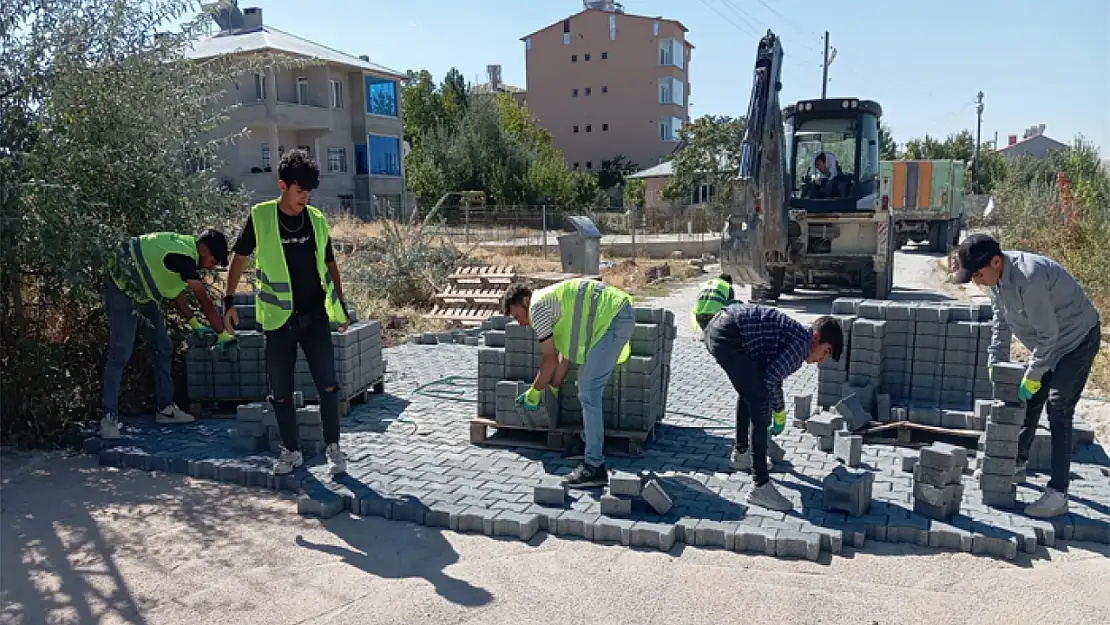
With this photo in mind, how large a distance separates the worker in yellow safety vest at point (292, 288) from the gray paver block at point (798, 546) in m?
2.77

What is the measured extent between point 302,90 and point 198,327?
26.1 meters

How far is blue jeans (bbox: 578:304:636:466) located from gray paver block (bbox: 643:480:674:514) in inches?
20.2

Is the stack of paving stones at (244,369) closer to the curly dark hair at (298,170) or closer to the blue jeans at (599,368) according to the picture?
the curly dark hair at (298,170)

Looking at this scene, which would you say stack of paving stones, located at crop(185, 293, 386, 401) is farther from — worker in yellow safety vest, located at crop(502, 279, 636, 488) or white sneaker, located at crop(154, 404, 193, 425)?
worker in yellow safety vest, located at crop(502, 279, 636, 488)

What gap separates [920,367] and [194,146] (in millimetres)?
6446

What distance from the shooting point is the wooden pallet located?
5.58m

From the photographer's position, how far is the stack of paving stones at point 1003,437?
4.50 m

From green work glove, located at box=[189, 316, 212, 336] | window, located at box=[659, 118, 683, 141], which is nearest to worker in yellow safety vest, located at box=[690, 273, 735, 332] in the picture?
green work glove, located at box=[189, 316, 212, 336]

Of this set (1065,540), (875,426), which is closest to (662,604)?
(1065,540)

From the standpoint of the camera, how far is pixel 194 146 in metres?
6.96

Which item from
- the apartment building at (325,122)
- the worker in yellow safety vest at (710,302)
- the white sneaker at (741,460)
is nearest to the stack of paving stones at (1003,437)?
the white sneaker at (741,460)

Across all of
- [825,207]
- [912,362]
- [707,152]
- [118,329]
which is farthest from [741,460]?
[707,152]

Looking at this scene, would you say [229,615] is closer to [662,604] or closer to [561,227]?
[662,604]

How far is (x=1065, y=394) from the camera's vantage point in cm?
446
